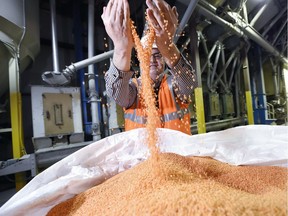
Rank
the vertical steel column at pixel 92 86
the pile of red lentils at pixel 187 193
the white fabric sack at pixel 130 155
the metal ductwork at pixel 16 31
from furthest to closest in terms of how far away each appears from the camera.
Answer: the vertical steel column at pixel 92 86 → the metal ductwork at pixel 16 31 → the white fabric sack at pixel 130 155 → the pile of red lentils at pixel 187 193

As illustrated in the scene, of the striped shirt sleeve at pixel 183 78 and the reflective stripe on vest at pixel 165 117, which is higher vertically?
the striped shirt sleeve at pixel 183 78

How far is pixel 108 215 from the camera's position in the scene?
35cm

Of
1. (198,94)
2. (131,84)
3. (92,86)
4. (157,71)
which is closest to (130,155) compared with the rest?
(131,84)

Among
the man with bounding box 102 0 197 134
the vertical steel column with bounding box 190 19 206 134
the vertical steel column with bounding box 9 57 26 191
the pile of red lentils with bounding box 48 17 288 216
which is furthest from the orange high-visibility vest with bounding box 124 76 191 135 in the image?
the vertical steel column with bounding box 190 19 206 134

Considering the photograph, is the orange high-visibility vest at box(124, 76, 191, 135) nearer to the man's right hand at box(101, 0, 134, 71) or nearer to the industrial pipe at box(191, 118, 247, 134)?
the man's right hand at box(101, 0, 134, 71)

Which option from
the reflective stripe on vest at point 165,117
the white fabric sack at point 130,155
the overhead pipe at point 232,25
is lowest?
the white fabric sack at point 130,155

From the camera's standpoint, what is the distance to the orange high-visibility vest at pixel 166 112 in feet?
3.31

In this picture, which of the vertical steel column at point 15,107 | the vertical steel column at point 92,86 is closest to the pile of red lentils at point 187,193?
the vertical steel column at point 15,107

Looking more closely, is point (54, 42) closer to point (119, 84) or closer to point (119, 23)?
point (119, 84)

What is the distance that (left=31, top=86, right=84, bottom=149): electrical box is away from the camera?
156 centimetres

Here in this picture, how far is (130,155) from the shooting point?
70 cm

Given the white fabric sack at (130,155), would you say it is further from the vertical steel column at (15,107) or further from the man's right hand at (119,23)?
the vertical steel column at (15,107)

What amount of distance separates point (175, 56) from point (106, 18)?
0.36 m

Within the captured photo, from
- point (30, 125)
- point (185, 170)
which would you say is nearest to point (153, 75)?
point (185, 170)
